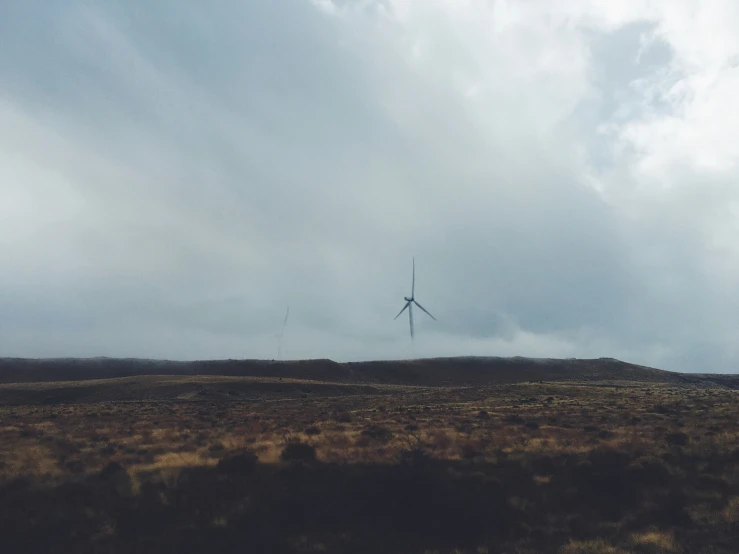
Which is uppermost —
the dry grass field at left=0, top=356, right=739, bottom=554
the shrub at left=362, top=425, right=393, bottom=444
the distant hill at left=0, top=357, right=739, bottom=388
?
the distant hill at left=0, top=357, right=739, bottom=388

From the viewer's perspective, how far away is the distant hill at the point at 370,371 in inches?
4343

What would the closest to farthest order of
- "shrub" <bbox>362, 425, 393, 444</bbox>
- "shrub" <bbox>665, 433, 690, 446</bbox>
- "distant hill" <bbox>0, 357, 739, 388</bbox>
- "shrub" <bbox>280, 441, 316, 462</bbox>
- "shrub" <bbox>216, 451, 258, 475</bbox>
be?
"shrub" <bbox>216, 451, 258, 475</bbox> → "shrub" <bbox>280, 441, 316, 462</bbox> → "shrub" <bbox>362, 425, 393, 444</bbox> → "shrub" <bbox>665, 433, 690, 446</bbox> → "distant hill" <bbox>0, 357, 739, 388</bbox>

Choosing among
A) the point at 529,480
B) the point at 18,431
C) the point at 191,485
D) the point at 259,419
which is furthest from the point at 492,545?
the point at 18,431

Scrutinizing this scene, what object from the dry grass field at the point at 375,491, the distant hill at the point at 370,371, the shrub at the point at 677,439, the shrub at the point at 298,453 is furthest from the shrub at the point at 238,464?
the distant hill at the point at 370,371

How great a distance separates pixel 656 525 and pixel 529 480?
16.1 feet

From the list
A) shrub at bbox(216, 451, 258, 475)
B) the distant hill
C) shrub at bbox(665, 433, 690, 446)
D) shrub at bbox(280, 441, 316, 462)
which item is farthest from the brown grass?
the distant hill

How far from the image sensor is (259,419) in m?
40.1

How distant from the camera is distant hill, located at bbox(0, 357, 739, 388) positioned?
11031 cm

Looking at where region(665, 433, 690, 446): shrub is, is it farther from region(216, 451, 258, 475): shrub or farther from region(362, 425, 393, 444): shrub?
region(216, 451, 258, 475): shrub

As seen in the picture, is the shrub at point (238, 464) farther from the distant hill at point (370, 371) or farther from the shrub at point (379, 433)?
the distant hill at point (370, 371)

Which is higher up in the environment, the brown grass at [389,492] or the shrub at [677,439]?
the shrub at [677,439]

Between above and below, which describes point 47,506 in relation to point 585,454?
below

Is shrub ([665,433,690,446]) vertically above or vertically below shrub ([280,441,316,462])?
above

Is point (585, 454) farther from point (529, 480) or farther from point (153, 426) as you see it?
point (153, 426)
